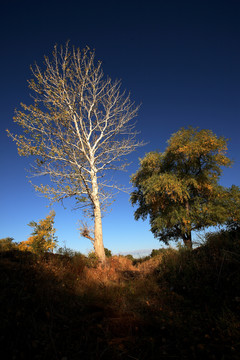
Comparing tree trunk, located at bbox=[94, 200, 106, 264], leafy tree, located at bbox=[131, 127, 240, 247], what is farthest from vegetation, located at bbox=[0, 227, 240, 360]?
leafy tree, located at bbox=[131, 127, 240, 247]

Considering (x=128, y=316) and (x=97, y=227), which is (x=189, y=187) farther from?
(x=128, y=316)

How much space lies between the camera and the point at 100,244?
29.6 feet

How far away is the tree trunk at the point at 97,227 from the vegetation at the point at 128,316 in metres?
4.46

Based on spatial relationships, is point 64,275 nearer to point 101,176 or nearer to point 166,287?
point 166,287

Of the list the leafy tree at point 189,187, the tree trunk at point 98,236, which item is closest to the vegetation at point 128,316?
the tree trunk at point 98,236

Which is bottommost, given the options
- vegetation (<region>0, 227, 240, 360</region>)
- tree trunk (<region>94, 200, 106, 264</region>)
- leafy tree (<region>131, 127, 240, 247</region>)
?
vegetation (<region>0, 227, 240, 360</region>)

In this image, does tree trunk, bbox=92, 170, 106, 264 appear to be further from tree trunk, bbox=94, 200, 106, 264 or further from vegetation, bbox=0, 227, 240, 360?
vegetation, bbox=0, 227, 240, 360

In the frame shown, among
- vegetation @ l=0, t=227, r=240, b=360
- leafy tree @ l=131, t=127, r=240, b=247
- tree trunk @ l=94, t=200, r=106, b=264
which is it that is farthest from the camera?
leafy tree @ l=131, t=127, r=240, b=247

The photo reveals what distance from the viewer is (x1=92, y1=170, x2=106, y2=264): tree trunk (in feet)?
29.2

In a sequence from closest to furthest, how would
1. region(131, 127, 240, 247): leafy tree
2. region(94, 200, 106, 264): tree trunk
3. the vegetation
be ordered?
the vegetation
region(94, 200, 106, 264): tree trunk
region(131, 127, 240, 247): leafy tree

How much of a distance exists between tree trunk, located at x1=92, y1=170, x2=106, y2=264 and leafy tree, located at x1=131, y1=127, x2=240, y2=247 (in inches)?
146

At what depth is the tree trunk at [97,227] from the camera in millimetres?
8909

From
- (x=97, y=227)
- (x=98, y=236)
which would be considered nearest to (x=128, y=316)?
(x=98, y=236)

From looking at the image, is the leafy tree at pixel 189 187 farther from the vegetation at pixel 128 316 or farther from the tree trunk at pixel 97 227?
the vegetation at pixel 128 316
